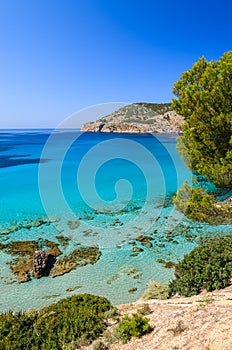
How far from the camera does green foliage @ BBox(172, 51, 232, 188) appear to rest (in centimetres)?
943

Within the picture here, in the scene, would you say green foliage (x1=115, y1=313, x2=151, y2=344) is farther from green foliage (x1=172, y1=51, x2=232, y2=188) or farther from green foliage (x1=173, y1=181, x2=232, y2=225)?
green foliage (x1=172, y1=51, x2=232, y2=188)

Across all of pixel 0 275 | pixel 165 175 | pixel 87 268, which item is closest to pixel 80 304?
pixel 87 268

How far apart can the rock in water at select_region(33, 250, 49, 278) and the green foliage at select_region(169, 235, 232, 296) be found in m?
7.35

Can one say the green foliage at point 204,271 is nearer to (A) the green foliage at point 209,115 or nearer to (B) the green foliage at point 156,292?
(B) the green foliage at point 156,292

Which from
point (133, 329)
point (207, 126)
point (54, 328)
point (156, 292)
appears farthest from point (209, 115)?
point (54, 328)

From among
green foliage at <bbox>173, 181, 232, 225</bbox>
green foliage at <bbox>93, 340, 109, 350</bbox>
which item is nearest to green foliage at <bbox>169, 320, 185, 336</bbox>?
green foliage at <bbox>93, 340, 109, 350</bbox>

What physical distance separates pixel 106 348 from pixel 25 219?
58.4ft

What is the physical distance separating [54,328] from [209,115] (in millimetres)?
9271

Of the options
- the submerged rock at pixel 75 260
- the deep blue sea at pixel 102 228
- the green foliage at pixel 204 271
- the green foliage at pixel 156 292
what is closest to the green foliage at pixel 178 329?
the green foliage at pixel 204 271

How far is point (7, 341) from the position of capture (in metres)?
6.24

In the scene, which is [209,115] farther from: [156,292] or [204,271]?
[156,292]

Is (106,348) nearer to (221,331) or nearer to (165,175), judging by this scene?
(221,331)

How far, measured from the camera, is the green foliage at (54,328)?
20.3 feet

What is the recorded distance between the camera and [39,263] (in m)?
14.0
